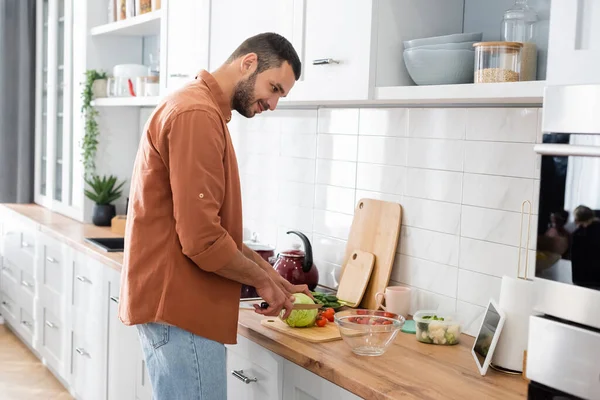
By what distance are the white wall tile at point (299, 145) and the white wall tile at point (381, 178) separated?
0.31 m

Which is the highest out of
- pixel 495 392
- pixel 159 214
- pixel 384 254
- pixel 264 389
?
pixel 159 214

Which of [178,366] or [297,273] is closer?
[178,366]

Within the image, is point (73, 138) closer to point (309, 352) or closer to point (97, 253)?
point (97, 253)

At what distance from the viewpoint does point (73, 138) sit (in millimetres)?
4844

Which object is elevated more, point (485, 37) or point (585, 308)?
point (485, 37)

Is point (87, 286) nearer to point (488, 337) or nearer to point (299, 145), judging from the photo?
point (299, 145)

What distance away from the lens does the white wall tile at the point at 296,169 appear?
316 centimetres

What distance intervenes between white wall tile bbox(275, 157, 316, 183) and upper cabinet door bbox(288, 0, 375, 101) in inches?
21.5

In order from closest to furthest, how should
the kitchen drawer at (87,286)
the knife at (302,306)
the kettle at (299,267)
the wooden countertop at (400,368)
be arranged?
the wooden countertop at (400,368)
the knife at (302,306)
the kettle at (299,267)
the kitchen drawer at (87,286)

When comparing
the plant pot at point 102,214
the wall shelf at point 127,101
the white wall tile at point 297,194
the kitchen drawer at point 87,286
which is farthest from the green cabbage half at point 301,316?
the plant pot at point 102,214

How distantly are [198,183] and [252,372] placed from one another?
70cm

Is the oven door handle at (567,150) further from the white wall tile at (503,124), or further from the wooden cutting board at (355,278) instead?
the wooden cutting board at (355,278)

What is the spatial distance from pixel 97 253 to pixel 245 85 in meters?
1.70

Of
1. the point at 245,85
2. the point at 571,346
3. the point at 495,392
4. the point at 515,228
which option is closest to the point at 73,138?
the point at 245,85
